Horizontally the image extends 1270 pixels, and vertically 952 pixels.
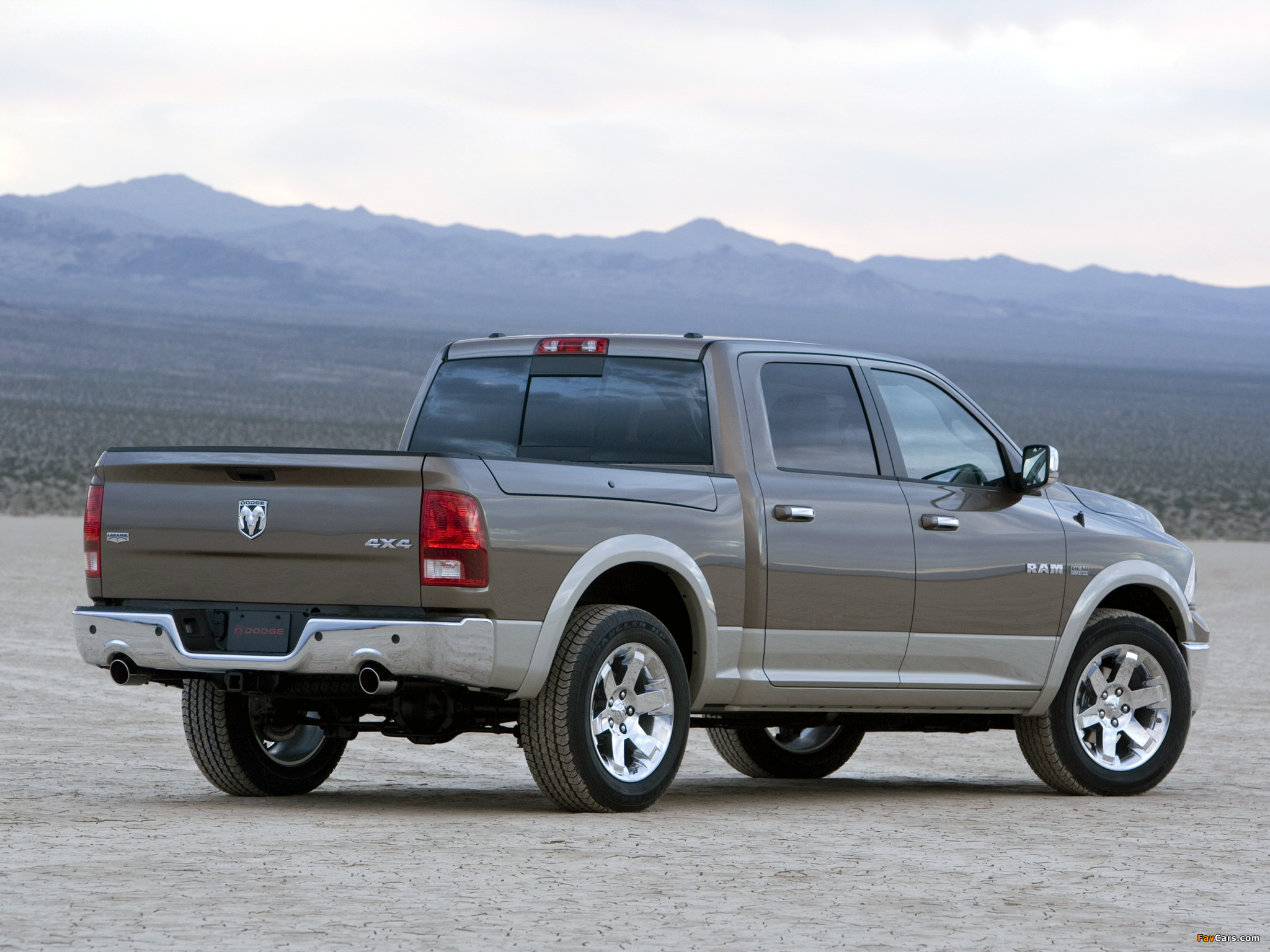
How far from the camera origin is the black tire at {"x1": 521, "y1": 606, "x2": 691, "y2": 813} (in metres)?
8.06

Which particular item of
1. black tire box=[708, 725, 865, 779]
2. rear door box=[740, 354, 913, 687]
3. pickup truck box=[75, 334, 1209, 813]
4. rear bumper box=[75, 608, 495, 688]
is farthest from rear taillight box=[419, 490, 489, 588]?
Answer: black tire box=[708, 725, 865, 779]

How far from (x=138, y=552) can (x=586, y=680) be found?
184 centimetres

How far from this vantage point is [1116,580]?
988 cm

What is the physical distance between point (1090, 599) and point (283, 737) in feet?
12.2

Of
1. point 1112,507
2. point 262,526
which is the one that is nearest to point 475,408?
point 262,526

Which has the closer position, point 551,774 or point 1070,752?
point 551,774

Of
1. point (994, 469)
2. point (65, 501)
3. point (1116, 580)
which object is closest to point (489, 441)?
point (994, 469)

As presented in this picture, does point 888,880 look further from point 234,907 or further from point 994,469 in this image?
point 994,469

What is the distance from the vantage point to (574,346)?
9148 mm

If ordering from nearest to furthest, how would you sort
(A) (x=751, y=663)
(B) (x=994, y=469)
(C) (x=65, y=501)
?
1. (A) (x=751, y=663)
2. (B) (x=994, y=469)
3. (C) (x=65, y=501)

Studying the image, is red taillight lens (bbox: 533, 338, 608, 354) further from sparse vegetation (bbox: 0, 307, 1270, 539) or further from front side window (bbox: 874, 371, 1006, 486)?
sparse vegetation (bbox: 0, 307, 1270, 539)

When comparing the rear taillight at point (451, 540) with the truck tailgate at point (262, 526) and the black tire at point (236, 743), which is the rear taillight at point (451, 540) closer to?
the truck tailgate at point (262, 526)

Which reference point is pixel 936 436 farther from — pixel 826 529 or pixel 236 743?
pixel 236 743

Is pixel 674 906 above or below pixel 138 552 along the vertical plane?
below
